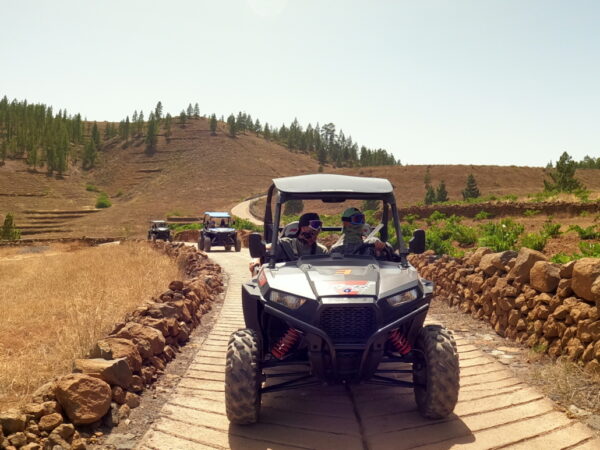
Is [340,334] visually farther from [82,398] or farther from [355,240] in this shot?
[82,398]

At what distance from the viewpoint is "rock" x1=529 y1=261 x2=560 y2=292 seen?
21.3 feet

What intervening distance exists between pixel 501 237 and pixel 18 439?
12.6 metres

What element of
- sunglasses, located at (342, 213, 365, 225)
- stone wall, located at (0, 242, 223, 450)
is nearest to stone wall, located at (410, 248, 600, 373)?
sunglasses, located at (342, 213, 365, 225)

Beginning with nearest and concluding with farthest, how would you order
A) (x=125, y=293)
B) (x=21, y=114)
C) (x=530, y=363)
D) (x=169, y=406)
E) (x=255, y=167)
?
(x=169, y=406), (x=530, y=363), (x=125, y=293), (x=255, y=167), (x=21, y=114)

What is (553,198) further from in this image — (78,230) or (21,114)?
(21,114)

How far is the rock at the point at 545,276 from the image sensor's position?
649 centimetres

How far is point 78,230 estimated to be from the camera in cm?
6738

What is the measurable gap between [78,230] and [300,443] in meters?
70.3

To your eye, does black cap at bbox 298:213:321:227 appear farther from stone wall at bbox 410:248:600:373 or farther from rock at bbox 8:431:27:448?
rock at bbox 8:431:27:448

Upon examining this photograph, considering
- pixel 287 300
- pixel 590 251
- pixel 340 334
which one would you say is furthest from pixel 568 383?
pixel 590 251

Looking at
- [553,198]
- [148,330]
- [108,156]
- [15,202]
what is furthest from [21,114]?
[148,330]

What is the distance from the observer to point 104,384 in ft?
14.7

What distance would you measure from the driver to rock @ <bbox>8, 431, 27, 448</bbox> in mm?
3417

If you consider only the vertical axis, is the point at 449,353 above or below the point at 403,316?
below
